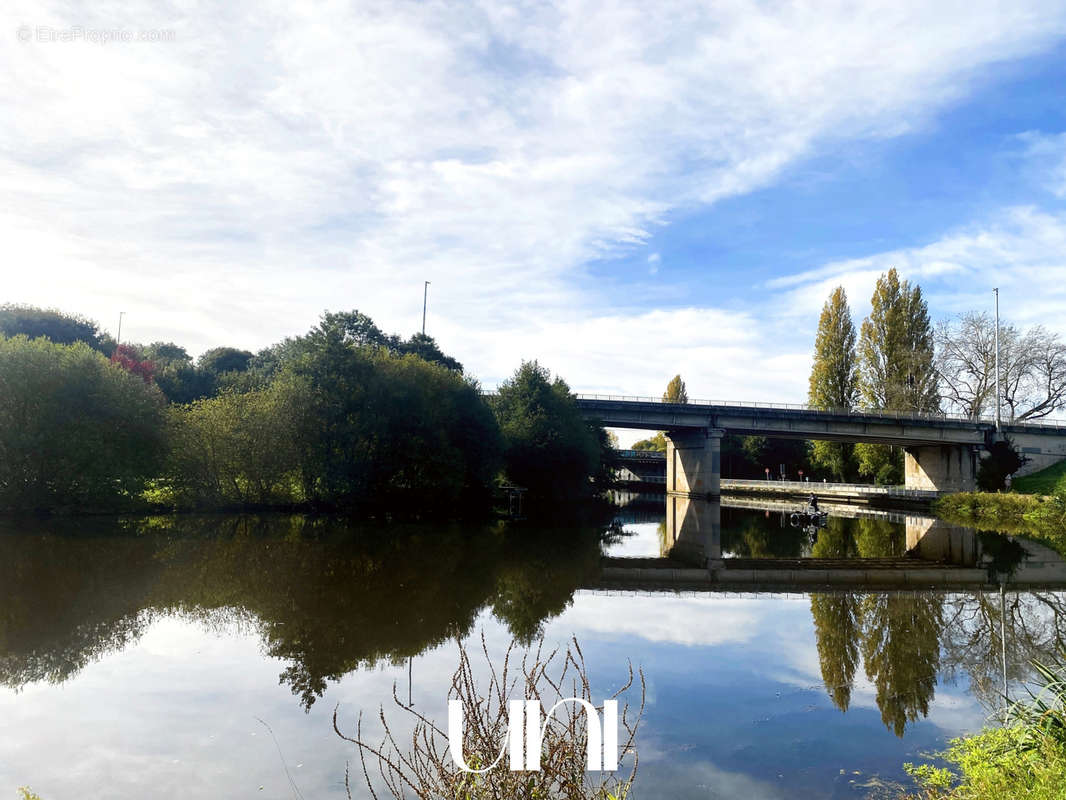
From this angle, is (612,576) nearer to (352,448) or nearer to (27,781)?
(27,781)

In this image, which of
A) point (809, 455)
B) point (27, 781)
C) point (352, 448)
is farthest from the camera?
point (809, 455)

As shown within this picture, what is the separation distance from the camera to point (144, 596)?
53.4 ft

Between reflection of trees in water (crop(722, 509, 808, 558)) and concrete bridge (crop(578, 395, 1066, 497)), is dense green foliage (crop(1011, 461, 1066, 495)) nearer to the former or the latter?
concrete bridge (crop(578, 395, 1066, 497))

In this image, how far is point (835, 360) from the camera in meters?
74.5

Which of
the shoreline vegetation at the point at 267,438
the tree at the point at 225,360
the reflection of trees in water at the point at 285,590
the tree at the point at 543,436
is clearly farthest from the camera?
the tree at the point at 225,360

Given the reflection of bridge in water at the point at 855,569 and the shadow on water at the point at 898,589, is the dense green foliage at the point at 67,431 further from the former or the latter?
the shadow on water at the point at 898,589

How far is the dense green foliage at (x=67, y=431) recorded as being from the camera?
32844 mm

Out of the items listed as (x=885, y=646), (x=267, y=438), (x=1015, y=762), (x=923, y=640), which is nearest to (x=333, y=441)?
(x=267, y=438)

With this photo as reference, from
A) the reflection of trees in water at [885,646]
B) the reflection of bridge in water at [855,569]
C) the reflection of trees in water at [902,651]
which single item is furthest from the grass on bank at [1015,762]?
the reflection of bridge in water at [855,569]

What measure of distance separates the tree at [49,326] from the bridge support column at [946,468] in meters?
73.6

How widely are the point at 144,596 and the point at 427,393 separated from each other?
2782cm

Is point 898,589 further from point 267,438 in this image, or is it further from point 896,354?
point 896,354

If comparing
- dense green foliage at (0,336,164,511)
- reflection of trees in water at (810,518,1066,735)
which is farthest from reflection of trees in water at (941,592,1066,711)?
dense green foliage at (0,336,164,511)

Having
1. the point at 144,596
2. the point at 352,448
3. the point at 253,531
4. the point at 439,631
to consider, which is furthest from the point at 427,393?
the point at 439,631
